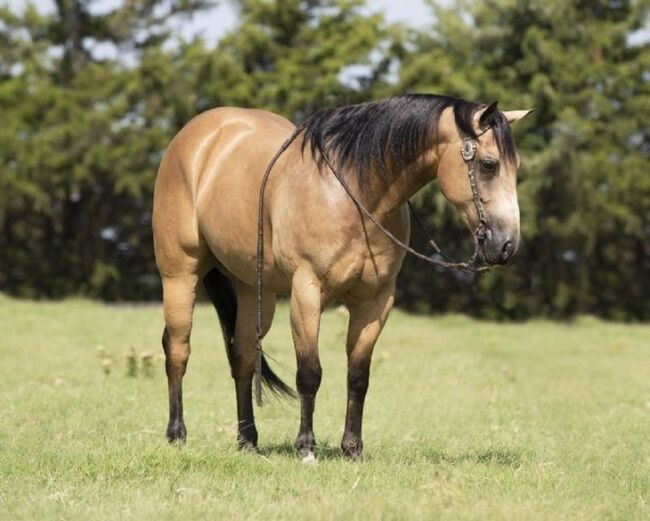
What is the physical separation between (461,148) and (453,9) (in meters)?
28.5

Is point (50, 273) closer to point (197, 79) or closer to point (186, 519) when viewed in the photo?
point (197, 79)

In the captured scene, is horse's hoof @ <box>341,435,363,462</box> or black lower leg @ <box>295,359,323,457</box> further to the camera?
horse's hoof @ <box>341,435,363,462</box>

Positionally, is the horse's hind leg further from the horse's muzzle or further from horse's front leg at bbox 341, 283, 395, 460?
the horse's muzzle

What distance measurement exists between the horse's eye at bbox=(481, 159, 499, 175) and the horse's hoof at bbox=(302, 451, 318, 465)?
2.01 metres

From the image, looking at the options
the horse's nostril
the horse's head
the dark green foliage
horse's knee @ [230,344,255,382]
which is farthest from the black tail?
the dark green foliage

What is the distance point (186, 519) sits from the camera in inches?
193

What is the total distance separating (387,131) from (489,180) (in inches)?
29.9

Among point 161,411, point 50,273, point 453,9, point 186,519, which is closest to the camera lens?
point 186,519

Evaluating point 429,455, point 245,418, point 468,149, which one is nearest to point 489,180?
point 468,149

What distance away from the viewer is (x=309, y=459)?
20.9 feet

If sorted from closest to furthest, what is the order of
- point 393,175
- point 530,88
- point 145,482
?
point 145,482 → point 393,175 → point 530,88

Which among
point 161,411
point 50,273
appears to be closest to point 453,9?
point 50,273

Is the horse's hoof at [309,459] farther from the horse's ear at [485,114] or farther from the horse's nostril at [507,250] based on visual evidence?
the horse's ear at [485,114]

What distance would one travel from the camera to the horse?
599 centimetres
